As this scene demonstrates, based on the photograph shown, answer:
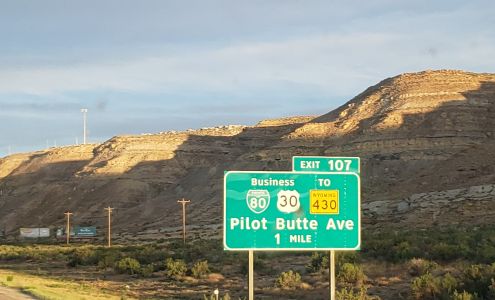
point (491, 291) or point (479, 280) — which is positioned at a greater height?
point (479, 280)

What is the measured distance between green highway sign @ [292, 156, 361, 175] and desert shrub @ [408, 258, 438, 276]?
1500cm

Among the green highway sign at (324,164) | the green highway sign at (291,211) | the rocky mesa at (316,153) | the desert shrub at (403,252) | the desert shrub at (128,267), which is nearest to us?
the green highway sign at (291,211)

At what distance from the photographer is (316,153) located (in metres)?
93.8

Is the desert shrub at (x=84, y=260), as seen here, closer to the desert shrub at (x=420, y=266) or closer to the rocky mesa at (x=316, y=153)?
the desert shrub at (x=420, y=266)

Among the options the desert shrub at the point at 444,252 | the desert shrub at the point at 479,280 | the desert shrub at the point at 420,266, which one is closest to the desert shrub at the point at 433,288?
the desert shrub at the point at 479,280

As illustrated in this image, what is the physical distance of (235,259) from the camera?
36.9 metres

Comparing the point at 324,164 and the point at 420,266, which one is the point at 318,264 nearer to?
the point at 420,266

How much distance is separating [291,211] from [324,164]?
1029 millimetres

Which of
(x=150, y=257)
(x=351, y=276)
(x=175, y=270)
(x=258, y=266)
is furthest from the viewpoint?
(x=150, y=257)

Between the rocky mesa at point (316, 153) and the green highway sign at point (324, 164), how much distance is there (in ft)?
147

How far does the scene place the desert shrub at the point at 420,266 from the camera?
25.7 meters

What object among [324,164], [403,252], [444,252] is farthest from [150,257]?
[324,164]

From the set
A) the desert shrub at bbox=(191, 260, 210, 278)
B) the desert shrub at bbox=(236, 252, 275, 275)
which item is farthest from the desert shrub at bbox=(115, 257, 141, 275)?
the desert shrub at bbox=(191, 260, 210, 278)

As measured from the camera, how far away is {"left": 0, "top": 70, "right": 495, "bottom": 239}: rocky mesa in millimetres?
72125
